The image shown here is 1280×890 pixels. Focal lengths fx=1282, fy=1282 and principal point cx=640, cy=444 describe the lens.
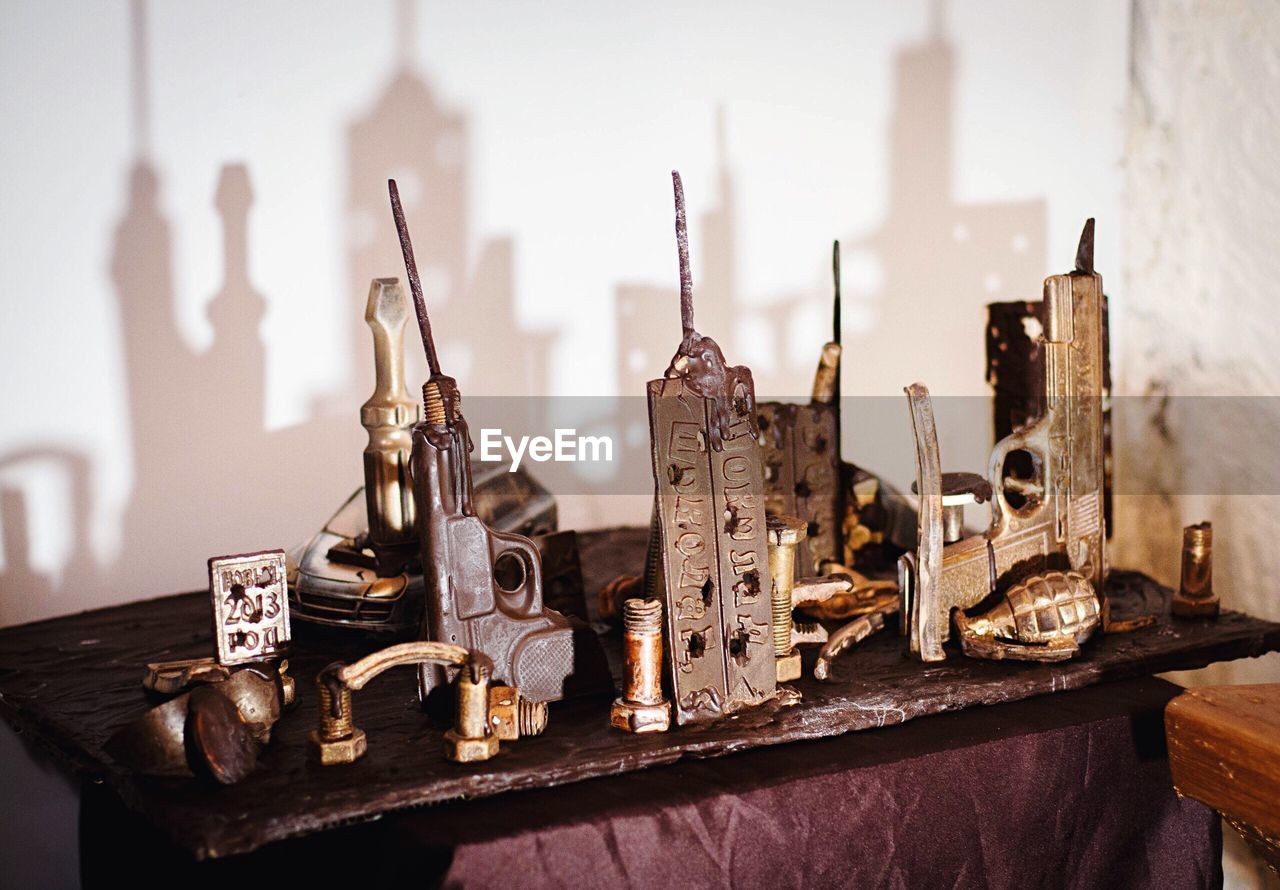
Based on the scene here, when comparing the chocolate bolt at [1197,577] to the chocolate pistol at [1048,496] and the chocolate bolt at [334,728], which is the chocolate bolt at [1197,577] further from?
the chocolate bolt at [334,728]

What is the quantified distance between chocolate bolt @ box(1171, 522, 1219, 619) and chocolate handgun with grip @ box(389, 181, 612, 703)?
0.91 meters

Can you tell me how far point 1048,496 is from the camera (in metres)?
1.68

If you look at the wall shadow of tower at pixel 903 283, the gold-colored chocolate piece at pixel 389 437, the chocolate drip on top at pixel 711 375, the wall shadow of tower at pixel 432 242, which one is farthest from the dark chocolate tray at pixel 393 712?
the wall shadow of tower at pixel 903 283

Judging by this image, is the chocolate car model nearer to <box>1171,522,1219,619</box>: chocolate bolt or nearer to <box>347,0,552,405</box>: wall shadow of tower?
<box>347,0,552,405</box>: wall shadow of tower

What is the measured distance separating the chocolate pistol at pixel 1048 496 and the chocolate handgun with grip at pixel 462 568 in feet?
1.56

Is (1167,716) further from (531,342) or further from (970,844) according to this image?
(531,342)

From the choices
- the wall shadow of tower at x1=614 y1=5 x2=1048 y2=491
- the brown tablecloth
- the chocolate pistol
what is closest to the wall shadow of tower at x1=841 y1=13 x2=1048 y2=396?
the wall shadow of tower at x1=614 y1=5 x2=1048 y2=491

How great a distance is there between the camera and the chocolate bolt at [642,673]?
1.33 m

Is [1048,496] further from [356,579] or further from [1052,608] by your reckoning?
[356,579]

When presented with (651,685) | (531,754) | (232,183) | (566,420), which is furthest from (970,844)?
(232,183)

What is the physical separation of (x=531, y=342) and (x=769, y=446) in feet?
2.09

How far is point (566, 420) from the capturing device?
92.1 inches

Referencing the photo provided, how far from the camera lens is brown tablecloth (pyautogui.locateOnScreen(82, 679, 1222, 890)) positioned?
3.90 ft

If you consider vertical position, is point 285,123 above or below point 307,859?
above
